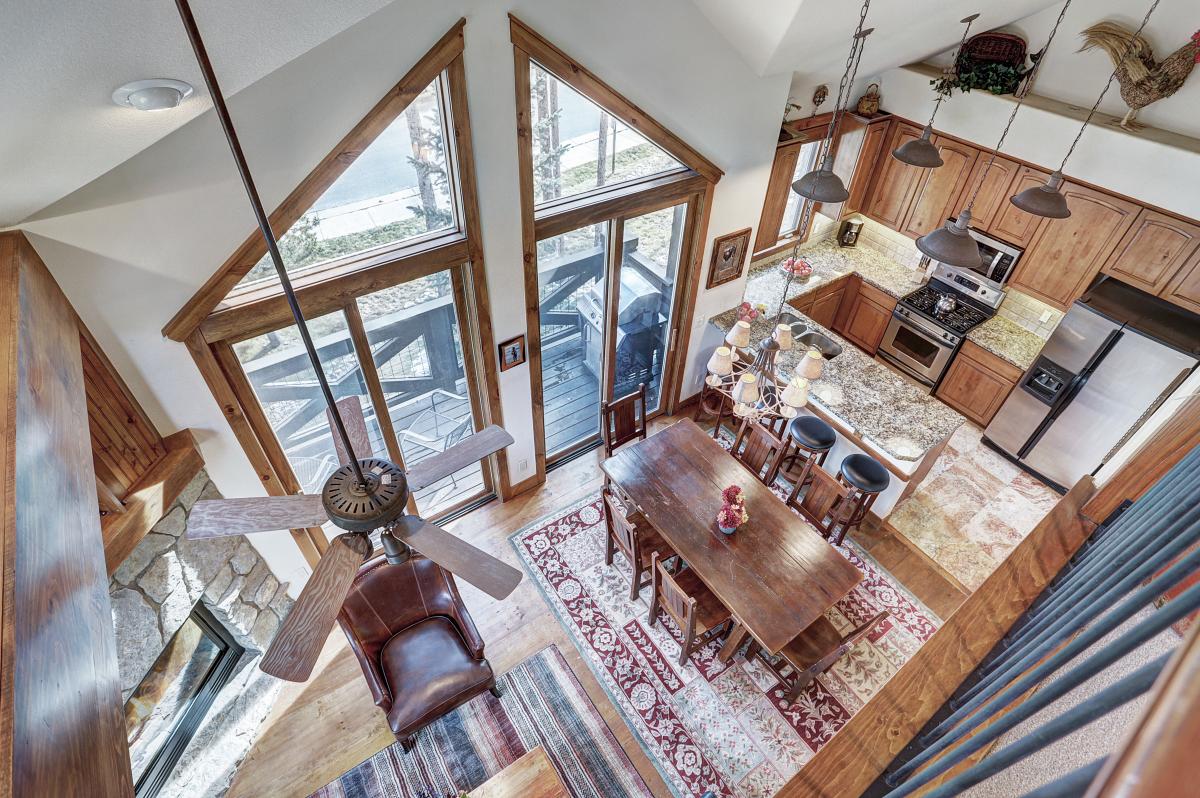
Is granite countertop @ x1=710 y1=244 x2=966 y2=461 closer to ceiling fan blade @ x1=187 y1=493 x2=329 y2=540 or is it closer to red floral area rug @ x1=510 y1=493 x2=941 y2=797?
red floral area rug @ x1=510 y1=493 x2=941 y2=797

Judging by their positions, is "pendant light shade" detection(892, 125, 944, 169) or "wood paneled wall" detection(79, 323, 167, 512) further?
"pendant light shade" detection(892, 125, 944, 169)

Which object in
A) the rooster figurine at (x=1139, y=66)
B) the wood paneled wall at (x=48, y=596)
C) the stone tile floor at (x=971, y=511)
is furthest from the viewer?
the stone tile floor at (x=971, y=511)

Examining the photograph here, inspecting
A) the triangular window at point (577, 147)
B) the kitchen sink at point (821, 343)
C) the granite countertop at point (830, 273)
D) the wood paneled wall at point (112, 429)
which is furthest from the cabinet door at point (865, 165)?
the wood paneled wall at point (112, 429)

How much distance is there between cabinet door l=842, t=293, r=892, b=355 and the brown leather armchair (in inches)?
199

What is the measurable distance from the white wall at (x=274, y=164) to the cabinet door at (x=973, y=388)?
3702 millimetres

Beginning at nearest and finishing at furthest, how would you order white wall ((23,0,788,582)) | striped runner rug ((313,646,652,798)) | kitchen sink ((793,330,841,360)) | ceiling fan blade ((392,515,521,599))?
ceiling fan blade ((392,515,521,599))
white wall ((23,0,788,582))
striped runner rug ((313,646,652,798))
kitchen sink ((793,330,841,360))

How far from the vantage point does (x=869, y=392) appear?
5.11 meters

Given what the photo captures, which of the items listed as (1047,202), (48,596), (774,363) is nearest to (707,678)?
Result: (774,363)

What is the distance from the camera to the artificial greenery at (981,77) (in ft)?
16.5

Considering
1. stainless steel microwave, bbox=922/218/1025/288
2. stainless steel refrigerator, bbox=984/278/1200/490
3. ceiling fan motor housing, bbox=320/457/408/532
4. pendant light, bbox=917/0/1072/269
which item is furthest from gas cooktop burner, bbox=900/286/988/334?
ceiling fan motor housing, bbox=320/457/408/532

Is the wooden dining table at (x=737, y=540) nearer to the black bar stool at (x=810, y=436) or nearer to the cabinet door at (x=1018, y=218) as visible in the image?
the black bar stool at (x=810, y=436)

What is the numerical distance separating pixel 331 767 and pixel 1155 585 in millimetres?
4547

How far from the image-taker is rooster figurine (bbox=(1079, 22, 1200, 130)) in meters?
4.22

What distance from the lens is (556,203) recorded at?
4.26 meters
